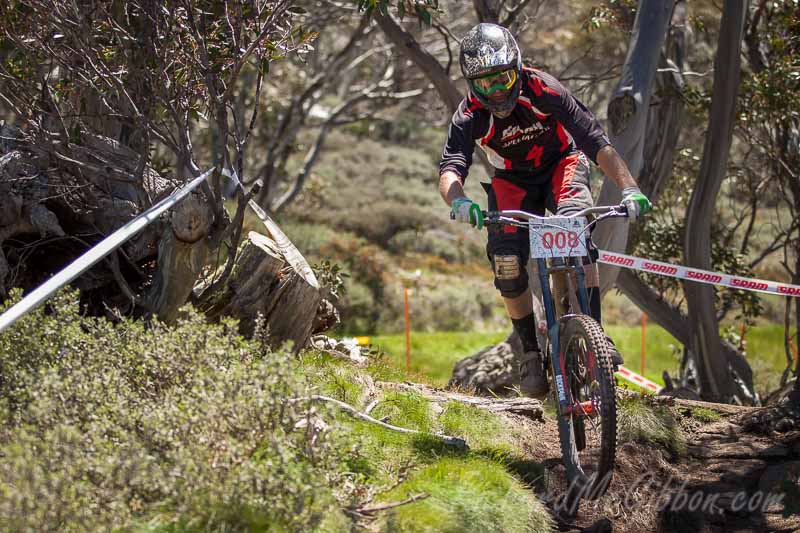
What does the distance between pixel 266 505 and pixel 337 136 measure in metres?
32.8

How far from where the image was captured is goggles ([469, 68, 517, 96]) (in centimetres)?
544

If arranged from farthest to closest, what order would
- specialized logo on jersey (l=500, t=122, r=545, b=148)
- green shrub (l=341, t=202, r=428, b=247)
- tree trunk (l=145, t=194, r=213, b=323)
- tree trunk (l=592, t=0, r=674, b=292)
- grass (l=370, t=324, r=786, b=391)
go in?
green shrub (l=341, t=202, r=428, b=247) → grass (l=370, t=324, r=786, b=391) → tree trunk (l=592, t=0, r=674, b=292) → tree trunk (l=145, t=194, r=213, b=323) → specialized logo on jersey (l=500, t=122, r=545, b=148)

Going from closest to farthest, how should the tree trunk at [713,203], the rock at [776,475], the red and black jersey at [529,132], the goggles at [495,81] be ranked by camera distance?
the goggles at [495,81], the rock at [776,475], the red and black jersey at [529,132], the tree trunk at [713,203]

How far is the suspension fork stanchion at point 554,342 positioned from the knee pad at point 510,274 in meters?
0.33

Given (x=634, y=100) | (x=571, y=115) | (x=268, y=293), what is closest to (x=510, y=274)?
(x=571, y=115)

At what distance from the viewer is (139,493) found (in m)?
3.96

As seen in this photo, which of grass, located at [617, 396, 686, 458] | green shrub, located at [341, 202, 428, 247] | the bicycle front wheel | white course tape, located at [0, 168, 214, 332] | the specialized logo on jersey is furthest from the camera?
green shrub, located at [341, 202, 428, 247]

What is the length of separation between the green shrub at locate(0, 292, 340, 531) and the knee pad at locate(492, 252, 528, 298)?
1.70 metres

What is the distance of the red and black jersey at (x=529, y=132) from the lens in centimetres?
570

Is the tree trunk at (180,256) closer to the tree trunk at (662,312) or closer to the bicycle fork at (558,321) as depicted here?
the bicycle fork at (558,321)

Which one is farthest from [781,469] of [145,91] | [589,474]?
[145,91]

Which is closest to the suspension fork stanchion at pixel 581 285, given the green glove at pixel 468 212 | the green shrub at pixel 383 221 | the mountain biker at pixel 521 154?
the mountain biker at pixel 521 154

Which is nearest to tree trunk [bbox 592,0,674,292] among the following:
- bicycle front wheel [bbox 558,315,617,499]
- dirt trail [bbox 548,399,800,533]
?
dirt trail [bbox 548,399,800,533]

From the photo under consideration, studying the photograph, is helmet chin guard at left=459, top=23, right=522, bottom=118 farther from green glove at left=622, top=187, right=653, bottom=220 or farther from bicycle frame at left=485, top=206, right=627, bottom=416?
green glove at left=622, top=187, right=653, bottom=220
